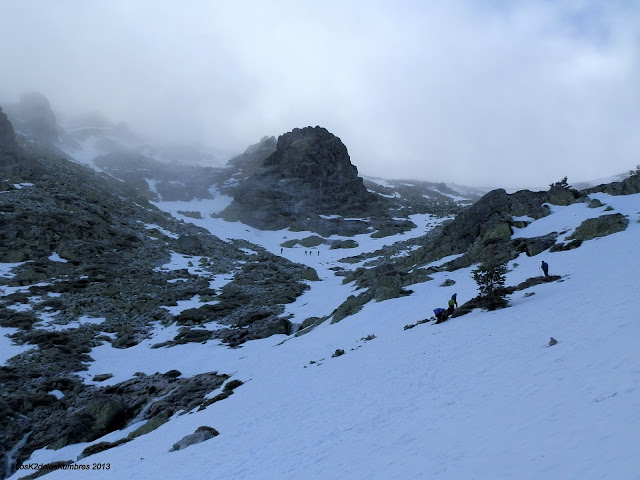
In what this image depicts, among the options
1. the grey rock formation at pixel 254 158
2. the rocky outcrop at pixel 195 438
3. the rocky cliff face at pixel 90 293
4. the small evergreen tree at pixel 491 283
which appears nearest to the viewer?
the rocky outcrop at pixel 195 438

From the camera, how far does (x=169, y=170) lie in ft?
484

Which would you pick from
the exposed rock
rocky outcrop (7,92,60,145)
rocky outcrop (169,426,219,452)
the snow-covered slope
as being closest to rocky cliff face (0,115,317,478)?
the snow-covered slope

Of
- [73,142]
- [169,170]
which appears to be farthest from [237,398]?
[73,142]

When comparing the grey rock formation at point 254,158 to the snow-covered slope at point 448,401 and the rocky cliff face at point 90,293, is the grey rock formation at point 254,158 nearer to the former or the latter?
the rocky cliff face at point 90,293

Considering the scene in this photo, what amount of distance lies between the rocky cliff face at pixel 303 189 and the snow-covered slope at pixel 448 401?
244 feet

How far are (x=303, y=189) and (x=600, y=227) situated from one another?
88003mm

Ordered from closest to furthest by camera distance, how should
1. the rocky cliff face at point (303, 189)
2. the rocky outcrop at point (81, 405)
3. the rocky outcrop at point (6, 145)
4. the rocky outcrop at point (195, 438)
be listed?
the rocky outcrop at point (195, 438) < the rocky outcrop at point (81, 405) < the rocky outcrop at point (6, 145) < the rocky cliff face at point (303, 189)

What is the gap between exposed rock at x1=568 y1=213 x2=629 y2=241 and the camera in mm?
33594

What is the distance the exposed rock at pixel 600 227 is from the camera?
110ft

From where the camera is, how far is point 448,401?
1180 centimetres

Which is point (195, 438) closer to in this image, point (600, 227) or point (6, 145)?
point (600, 227)

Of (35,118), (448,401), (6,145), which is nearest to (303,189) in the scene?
(6,145)

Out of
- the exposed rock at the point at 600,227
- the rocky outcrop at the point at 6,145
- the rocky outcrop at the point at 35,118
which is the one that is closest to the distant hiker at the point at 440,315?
the exposed rock at the point at 600,227

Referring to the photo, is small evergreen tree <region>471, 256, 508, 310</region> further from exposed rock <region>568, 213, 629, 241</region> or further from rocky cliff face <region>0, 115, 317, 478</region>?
rocky cliff face <region>0, 115, 317, 478</region>
